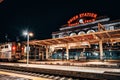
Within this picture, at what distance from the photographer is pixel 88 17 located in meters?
30.4

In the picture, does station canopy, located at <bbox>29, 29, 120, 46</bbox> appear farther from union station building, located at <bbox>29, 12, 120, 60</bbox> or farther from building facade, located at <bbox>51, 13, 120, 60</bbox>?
building facade, located at <bbox>51, 13, 120, 60</bbox>

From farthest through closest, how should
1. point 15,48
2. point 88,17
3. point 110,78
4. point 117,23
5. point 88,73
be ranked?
1. point 88,17
2. point 117,23
3. point 15,48
4. point 88,73
5. point 110,78

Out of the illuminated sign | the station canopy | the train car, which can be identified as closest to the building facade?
the illuminated sign

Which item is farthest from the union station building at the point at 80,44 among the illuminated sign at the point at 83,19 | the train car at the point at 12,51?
the train car at the point at 12,51

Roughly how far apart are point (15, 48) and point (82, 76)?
16.4 meters

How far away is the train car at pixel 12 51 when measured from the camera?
2222 centimetres

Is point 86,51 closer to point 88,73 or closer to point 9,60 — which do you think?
point 9,60

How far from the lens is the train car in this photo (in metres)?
Result: 22.2

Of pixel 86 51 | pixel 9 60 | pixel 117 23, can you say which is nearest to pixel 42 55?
pixel 9 60

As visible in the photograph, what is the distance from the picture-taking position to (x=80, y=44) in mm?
21594


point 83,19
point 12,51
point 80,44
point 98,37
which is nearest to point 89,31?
point 83,19

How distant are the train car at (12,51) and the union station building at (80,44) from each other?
2098 millimetres

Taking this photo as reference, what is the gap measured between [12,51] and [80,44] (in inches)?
446

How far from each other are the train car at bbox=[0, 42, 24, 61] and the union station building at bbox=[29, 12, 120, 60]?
2098mm
